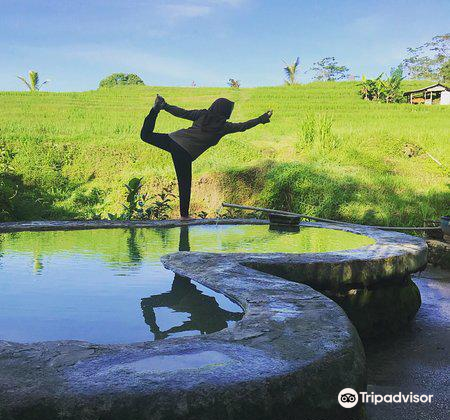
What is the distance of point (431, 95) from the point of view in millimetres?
29172

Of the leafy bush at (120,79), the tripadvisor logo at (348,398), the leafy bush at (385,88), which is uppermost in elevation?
the leafy bush at (120,79)

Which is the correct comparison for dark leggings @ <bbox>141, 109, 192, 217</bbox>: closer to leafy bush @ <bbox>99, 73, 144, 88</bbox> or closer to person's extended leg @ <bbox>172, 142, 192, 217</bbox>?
person's extended leg @ <bbox>172, 142, 192, 217</bbox>

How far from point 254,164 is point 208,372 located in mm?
9275

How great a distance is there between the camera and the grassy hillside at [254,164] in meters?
8.84

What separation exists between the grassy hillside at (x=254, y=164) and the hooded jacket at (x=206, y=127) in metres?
3.26

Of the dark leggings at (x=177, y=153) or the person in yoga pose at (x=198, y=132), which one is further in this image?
the person in yoga pose at (x=198, y=132)

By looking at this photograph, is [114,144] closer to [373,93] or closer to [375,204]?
[375,204]

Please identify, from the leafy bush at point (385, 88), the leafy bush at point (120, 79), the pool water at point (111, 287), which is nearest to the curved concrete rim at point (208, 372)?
the pool water at point (111, 287)

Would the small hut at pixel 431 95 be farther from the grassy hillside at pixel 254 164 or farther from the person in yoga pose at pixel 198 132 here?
the person in yoga pose at pixel 198 132

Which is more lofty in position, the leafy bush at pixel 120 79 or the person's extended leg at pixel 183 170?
the leafy bush at pixel 120 79

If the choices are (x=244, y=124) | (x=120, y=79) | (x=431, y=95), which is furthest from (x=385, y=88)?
(x=120, y=79)

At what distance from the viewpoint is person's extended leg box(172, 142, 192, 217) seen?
5.20m

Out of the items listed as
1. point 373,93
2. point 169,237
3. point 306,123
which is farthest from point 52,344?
point 373,93

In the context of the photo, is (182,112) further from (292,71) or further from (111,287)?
(292,71)
